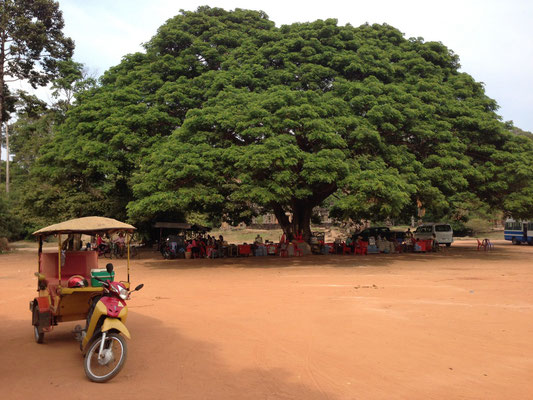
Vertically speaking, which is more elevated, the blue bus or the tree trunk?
the tree trunk

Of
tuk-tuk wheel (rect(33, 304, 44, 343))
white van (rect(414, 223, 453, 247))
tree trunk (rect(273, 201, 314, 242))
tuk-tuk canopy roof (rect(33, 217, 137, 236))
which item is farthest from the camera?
white van (rect(414, 223, 453, 247))

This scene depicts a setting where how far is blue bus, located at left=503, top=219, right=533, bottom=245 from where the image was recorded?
32.5 metres

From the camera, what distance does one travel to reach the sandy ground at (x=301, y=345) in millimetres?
4699

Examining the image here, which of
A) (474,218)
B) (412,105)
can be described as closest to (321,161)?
(412,105)

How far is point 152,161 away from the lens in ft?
61.5

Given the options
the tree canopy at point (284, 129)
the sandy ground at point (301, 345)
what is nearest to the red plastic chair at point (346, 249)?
the tree canopy at point (284, 129)

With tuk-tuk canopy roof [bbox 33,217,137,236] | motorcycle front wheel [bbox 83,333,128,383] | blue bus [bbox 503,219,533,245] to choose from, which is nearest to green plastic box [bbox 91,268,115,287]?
tuk-tuk canopy roof [bbox 33,217,137,236]

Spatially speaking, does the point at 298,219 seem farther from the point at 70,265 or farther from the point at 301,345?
the point at 301,345

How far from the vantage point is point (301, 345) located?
20.6 ft

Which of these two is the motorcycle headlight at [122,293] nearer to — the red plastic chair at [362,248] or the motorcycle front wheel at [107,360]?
the motorcycle front wheel at [107,360]

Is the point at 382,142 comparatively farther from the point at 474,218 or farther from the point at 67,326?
the point at 474,218

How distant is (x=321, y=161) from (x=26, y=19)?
72.8 feet

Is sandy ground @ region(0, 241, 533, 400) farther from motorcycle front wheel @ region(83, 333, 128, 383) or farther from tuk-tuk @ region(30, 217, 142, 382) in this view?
tuk-tuk @ region(30, 217, 142, 382)

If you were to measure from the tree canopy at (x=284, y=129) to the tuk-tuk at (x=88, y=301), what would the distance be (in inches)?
361
